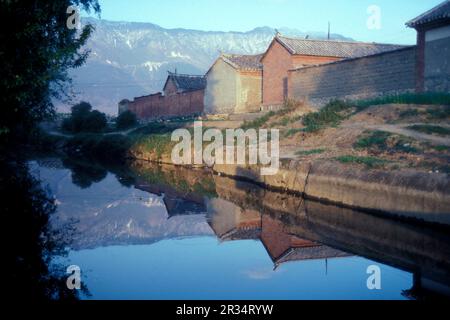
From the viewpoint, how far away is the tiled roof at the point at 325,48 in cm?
3291

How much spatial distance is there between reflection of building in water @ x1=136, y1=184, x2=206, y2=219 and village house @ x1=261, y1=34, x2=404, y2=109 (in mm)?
19088

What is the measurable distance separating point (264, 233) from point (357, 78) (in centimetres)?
1747

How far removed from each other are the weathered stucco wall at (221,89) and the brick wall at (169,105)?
920mm

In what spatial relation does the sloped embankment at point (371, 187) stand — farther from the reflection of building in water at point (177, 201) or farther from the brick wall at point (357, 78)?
the brick wall at point (357, 78)

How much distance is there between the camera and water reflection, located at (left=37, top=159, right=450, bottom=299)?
17.9 ft

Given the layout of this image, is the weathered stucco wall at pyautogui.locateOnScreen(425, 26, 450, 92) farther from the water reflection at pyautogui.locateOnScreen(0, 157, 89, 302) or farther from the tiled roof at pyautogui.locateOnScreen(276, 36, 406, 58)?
the water reflection at pyautogui.locateOnScreen(0, 157, 89, 302)

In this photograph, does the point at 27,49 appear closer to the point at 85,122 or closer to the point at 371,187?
the point at 371,187

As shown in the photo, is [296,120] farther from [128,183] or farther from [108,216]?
[108,216]

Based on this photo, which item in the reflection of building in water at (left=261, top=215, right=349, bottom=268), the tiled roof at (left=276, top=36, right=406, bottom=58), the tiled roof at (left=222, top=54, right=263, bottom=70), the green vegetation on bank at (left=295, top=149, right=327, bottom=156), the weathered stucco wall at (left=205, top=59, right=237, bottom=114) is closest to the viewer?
the reflection of building in water at (left=261, top=215, right=349, bottom=268)

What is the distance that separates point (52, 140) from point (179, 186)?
24681 mm

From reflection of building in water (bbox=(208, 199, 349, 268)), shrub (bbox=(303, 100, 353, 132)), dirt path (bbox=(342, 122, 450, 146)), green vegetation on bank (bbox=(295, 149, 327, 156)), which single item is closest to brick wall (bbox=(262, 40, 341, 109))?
shrub (bbox=(303, 100, 353, 132))
